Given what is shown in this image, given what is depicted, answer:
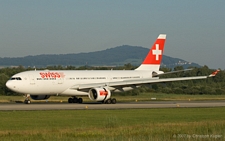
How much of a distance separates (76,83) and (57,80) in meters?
2.61

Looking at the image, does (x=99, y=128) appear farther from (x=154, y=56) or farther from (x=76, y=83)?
(x=154, y=56)

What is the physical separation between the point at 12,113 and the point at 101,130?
530 inches

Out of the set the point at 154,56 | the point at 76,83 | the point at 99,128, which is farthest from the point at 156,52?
the point at 99,128

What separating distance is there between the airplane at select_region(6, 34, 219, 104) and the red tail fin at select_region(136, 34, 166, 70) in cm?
187

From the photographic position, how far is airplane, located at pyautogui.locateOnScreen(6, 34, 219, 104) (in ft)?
170

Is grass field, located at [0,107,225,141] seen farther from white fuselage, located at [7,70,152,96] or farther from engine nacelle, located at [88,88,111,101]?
engine nacelle, located at [88,88,111,101]

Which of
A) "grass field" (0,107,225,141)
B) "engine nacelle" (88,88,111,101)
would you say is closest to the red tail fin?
"engine nacelle" (88,88,111,101)

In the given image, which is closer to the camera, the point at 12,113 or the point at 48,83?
the point at 12,113

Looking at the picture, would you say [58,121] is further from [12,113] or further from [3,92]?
[3,92]

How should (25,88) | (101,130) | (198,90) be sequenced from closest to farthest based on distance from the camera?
1. (101,130)
2. (25,88)
3. (198,90)

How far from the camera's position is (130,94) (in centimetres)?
7650

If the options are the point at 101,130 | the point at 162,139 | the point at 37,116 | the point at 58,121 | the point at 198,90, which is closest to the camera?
the point at 162,139

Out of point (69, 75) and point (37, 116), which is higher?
point (69, 75)

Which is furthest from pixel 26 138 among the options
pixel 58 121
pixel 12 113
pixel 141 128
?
pixel 12 113
